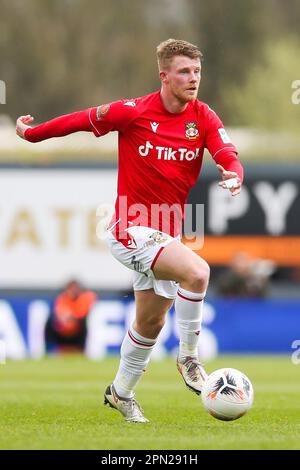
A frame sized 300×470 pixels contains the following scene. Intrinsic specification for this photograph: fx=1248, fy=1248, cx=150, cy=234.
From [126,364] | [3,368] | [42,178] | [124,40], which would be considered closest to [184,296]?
[126,364]

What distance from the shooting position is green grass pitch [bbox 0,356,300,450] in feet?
27.5

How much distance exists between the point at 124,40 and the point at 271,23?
29.2ft

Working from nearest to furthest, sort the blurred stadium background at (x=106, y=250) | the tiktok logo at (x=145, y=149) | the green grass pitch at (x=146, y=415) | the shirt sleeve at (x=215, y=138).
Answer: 1. the green grass pitch at (x=146, y=415)
2. the shirt sleeve at (x=215, y=138)
3. the tiktok logo at (x=145, y=149)
4. the blurred stadium background at (x=106, y=250)

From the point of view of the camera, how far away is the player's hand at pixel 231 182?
9.20m

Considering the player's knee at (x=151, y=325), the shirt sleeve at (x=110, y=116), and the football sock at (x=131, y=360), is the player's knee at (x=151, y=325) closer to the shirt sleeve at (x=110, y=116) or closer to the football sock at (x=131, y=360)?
the football sock at (x=131, y=360)

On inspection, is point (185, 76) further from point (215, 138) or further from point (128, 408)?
point (128, 408)

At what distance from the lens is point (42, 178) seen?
26.9 metres

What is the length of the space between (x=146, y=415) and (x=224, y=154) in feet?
7.91

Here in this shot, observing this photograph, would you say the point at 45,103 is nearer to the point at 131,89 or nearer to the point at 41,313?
the point at 131,89

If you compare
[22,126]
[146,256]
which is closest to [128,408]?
[146,256]

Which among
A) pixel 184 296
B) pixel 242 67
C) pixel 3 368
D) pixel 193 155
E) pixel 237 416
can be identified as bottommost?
pixel 3 368

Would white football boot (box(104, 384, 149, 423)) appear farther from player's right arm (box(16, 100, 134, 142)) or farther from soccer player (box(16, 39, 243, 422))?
player's right arm (box(16, 100, 134, 142))

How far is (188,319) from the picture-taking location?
9.72m

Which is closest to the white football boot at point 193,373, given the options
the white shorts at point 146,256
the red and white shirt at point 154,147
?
the white shorts at point 146,256
